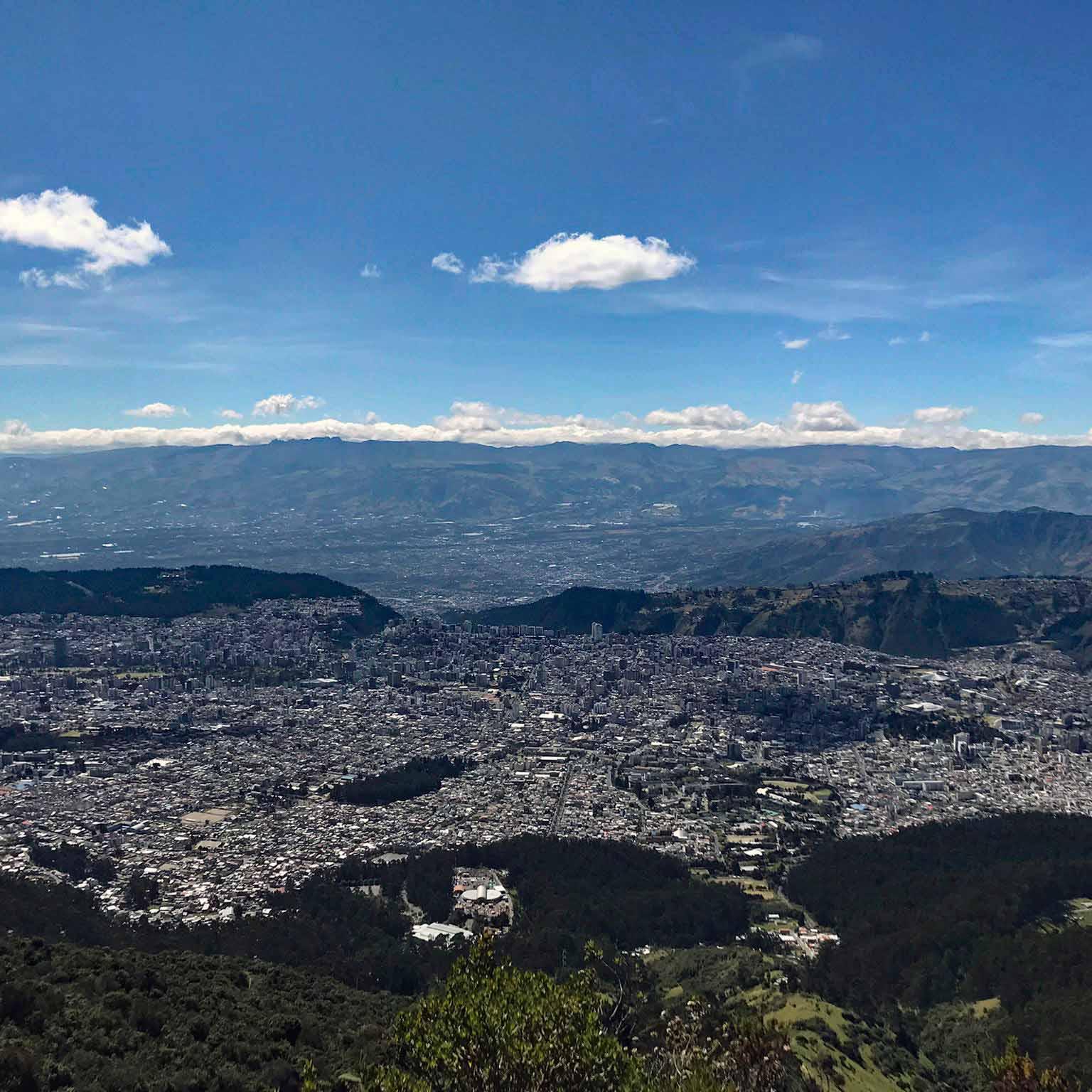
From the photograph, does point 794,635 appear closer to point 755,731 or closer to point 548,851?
point 755,731

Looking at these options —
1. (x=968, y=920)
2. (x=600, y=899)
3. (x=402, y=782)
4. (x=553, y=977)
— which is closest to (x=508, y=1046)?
(x=553, y=977)

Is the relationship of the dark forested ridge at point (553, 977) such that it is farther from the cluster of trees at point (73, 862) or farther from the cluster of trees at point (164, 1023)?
the cluster of trees at point (73, 862)

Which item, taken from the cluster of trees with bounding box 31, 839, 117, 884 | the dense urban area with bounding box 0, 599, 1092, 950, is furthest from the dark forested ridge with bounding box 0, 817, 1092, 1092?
the dense urban area with bounding box 0, 599, 1092, 950

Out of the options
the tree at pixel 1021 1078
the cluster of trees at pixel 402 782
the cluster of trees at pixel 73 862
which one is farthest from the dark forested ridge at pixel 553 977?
the cluster of trees at pixel 402 782

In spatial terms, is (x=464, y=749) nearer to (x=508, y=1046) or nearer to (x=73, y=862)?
(x=73, y=862)

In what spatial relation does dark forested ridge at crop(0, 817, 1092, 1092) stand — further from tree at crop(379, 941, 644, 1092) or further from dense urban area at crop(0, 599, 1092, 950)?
dense urban area at crop(0, 599, 1092, 950)

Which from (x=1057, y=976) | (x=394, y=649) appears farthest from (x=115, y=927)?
(x=394, y=649)
